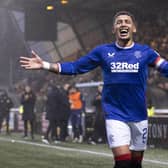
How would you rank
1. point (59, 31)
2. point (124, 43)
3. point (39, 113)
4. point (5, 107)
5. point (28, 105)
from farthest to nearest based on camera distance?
1. point (59, 31)
2. point (39, 113)
3. point (5, 107)
4. point (28, 105)
5. point (124, 43)

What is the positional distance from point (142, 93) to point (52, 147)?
31.4 feet

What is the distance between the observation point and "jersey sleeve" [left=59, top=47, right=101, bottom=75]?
6.63m

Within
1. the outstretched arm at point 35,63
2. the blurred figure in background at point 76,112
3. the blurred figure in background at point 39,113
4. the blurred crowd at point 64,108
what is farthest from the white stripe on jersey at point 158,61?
the blurred figure in background at point 39,113

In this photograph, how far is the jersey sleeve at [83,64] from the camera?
6.63 meters

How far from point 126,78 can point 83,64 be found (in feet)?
1.79

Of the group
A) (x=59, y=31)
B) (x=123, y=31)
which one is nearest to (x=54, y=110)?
(x=123, y=31)

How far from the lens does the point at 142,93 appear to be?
6.50 m

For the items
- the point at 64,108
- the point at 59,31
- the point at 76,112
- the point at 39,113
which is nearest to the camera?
the point at 64,108

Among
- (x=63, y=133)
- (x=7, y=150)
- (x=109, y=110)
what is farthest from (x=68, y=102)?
(x=109, y=110)

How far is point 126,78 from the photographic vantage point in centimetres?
642

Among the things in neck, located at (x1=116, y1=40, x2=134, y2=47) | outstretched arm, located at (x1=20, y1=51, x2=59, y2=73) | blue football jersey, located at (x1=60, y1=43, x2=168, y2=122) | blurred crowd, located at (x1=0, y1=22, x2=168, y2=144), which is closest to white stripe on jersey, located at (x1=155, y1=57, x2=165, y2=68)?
blue football jersey, located at (x1=60, y1=43, x2=168, y2=122)

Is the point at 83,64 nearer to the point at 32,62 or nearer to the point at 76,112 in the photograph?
the point at 32,62

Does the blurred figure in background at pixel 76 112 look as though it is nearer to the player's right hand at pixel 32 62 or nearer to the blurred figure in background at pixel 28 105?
the blurred figure in background at pixel 28 105

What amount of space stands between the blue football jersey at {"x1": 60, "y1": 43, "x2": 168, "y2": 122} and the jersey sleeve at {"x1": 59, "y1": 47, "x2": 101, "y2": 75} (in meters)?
0.04
